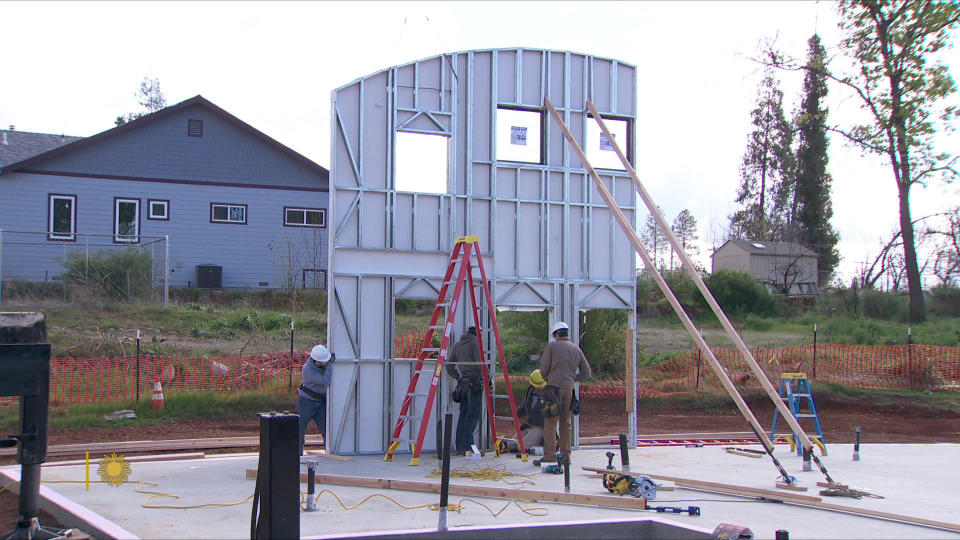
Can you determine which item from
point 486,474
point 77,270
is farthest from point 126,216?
point 486,474

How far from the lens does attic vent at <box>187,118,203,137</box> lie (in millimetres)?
28781

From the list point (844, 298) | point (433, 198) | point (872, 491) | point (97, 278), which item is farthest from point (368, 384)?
point (844, 298)

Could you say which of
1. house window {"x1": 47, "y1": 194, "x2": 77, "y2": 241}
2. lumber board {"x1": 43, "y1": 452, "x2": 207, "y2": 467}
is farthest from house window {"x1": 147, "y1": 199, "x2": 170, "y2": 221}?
lumber board {"x1": 43, "y1": 452, "x2": 207, "y2": 467}

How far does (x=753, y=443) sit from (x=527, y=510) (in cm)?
888

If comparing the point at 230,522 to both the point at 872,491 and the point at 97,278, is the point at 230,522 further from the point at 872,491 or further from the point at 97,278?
the point at 97,278

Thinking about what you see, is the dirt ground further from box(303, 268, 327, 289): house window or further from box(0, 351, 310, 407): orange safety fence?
box(303, 268, 327, 289): house window

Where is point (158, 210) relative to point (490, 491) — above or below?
above

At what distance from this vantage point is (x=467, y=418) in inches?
499

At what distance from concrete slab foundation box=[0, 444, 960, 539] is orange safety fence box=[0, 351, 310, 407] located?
631 centimetres

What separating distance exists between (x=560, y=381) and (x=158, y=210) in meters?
20.1

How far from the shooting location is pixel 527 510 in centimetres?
876

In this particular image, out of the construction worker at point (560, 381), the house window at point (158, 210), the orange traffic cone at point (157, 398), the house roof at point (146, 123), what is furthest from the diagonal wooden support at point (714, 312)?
the house window at point (158, 210)

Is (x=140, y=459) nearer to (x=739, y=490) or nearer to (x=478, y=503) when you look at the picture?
(x=478, y=503)

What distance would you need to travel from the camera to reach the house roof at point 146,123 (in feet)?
86.1
